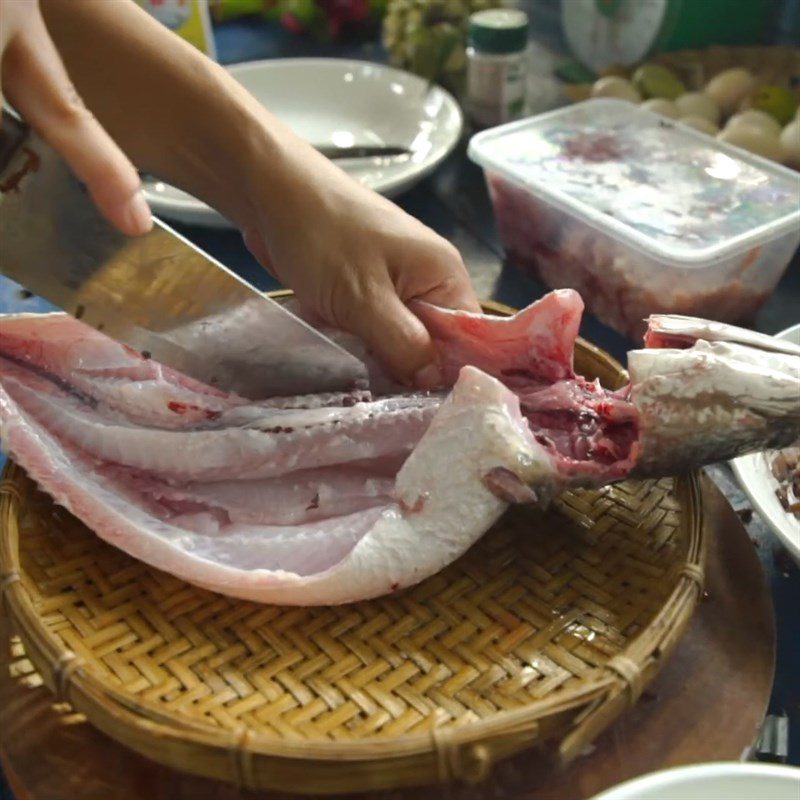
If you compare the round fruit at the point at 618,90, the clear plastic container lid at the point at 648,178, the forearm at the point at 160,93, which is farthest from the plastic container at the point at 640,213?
the forearm at the point at 160,93

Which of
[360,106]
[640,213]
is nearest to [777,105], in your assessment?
[640,213]

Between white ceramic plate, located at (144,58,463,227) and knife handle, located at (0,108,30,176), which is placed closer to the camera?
knife handle, located at (0,108,30,176)

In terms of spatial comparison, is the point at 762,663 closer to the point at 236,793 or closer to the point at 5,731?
the point at 236,793

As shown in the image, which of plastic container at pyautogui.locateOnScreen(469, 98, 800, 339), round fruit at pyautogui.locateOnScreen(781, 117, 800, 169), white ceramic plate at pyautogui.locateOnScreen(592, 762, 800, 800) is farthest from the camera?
round fruit at pyautogui.locateOnScreen(781, 117, 800, 169)

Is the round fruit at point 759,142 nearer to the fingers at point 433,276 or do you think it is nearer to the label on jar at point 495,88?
the label on jar at point 495,88

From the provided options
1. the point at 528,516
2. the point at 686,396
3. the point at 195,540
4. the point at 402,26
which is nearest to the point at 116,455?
the point at 195,540

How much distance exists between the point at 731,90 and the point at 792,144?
198mm

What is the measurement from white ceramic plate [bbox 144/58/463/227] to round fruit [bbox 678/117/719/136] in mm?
339

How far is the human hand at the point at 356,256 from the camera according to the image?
79 cm

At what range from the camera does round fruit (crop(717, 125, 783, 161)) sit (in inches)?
48.8

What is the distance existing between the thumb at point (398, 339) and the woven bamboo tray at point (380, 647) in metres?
0.14

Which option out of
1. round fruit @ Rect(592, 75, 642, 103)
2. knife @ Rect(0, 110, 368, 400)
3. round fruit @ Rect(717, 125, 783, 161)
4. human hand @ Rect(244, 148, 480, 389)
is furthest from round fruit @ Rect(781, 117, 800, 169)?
knife @ Rect(0, 110, 368, 400)

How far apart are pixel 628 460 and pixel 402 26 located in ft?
3.87

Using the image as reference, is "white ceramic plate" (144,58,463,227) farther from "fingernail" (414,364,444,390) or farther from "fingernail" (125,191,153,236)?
"fingernail" (125,191,153,236)
